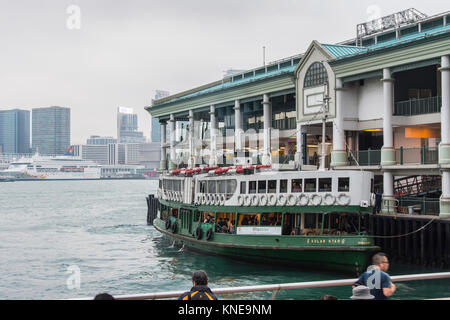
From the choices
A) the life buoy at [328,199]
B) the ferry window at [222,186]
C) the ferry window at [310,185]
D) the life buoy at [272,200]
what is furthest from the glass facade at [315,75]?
the life buoy at [328,199]

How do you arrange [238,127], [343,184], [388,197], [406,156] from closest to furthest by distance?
[343,184]
[388,197]
[406,156]
[238,127]

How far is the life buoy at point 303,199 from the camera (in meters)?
30.4

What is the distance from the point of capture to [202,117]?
246ft

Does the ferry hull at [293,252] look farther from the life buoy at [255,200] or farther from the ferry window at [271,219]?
the life buoy at [255,200]

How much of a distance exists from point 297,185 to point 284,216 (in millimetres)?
1952

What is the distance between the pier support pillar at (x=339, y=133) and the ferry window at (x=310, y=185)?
43.7 ft

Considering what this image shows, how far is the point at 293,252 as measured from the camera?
3055cm

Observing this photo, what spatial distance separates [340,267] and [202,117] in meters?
48.2

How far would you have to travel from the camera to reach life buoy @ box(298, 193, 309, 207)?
3037 centimetres

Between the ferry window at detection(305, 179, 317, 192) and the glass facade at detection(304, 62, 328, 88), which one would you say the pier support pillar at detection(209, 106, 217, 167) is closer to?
the glass facade at detection(304, 62, 328, 88)

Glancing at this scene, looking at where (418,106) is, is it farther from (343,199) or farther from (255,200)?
(255,200)

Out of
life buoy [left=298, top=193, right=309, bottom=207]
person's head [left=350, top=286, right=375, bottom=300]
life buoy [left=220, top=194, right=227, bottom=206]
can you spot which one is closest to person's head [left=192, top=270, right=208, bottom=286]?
person's head [left=350, top=286, right=375, bottom=300]

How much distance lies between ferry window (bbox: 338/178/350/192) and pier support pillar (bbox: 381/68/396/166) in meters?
11.0

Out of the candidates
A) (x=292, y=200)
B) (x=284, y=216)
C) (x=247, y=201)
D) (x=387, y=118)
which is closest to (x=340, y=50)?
(x=387, y=118)
